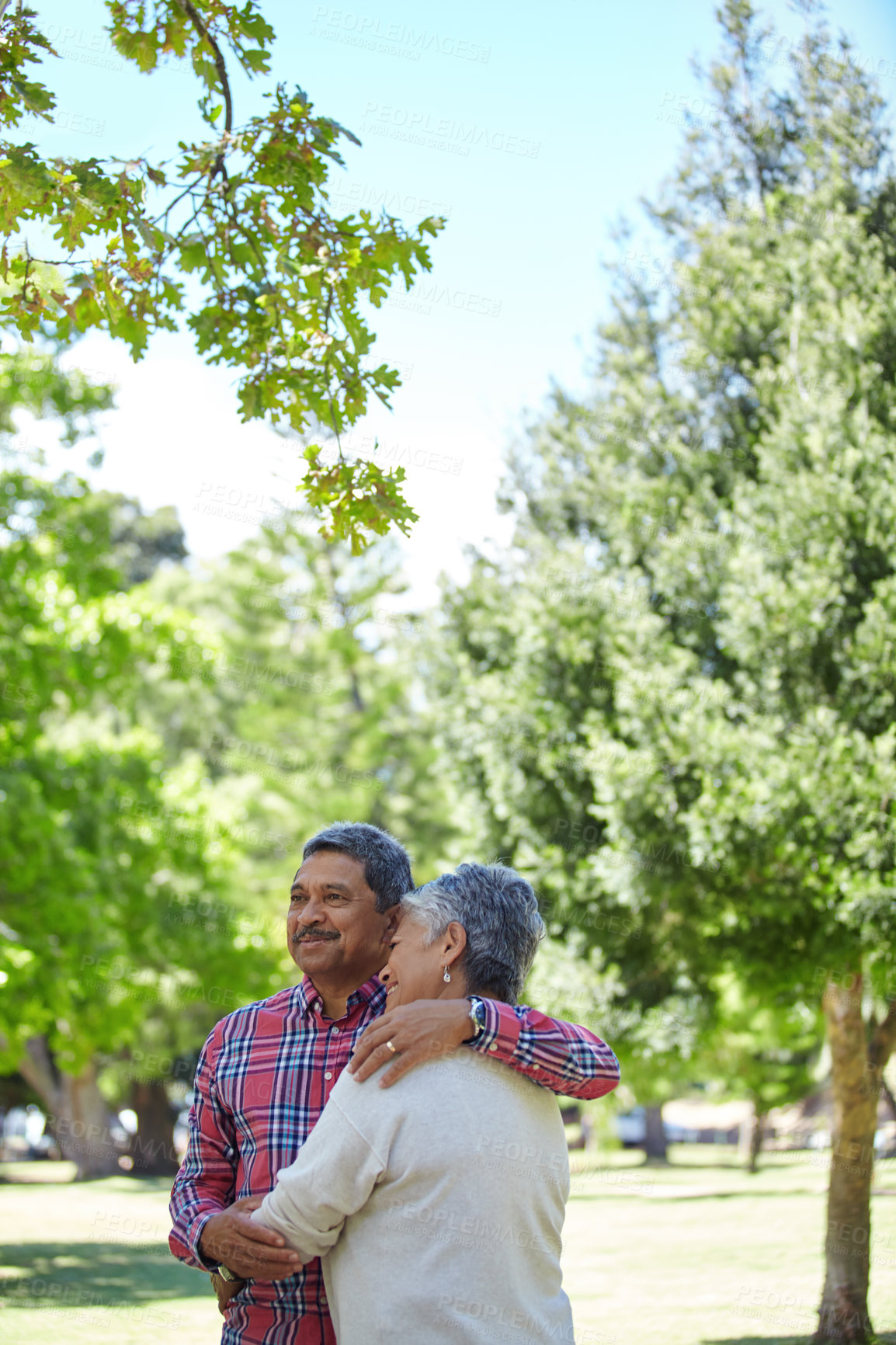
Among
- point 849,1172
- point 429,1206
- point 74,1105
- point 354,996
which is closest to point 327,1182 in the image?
point 429,1206

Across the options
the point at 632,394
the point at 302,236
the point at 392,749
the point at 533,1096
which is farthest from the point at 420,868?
the point at 533,1096

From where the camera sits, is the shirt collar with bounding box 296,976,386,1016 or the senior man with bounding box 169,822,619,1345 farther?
the shirt collar with bounding box 296,976,386,1016

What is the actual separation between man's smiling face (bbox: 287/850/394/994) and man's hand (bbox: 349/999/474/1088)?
810 millimetres

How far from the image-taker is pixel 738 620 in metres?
9.50

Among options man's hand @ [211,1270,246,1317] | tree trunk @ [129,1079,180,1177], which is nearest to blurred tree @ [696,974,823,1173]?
tree trunk @ [129,1079,180,1177]

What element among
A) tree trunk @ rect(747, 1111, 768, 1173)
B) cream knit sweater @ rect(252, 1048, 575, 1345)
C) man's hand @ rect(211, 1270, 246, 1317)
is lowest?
tree trunk @ rect(747, 1111, 768, 1173)

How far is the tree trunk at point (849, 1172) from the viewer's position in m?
9.05

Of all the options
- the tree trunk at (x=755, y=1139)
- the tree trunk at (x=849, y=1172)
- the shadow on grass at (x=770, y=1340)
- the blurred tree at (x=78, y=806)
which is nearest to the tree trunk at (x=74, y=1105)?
the blurred tree at (x=78, y=806)

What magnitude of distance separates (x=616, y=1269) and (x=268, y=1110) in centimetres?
1268

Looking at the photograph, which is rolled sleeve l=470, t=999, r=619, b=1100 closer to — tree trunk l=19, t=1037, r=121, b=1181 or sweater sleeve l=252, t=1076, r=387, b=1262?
sweater sleeve l=252, t=1076, r=387, b=1262

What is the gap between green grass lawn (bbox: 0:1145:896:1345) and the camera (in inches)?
390

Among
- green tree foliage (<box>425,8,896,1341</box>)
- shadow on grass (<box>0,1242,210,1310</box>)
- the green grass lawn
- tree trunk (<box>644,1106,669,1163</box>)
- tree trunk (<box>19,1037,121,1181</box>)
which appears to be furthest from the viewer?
tree trunk (<box>644,1106,669,1163</box>)

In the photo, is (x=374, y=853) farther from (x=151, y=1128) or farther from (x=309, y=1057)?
(x=151, y=1128)

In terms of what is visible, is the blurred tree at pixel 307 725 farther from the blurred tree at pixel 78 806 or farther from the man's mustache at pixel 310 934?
the man's mustache at pixel 310 934
